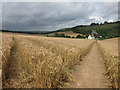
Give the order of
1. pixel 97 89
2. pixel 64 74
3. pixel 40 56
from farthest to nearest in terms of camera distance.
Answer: pixel 40 56, pixel 64 74, pixel 97 89

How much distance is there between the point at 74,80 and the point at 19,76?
2483 mm

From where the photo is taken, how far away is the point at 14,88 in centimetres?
433

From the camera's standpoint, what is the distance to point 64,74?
5555 mm

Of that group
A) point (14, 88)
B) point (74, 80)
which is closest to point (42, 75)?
point (14, 88)

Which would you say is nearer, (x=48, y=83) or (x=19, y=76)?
(x=48, y=83)

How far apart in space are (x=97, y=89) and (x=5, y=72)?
3971 mm

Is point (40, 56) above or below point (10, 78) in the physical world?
above

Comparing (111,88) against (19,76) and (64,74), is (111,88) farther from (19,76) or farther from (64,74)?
(19,76)

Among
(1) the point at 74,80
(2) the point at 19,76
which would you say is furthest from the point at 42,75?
(1) the point at 74,80

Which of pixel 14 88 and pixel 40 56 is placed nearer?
pixel 14 88

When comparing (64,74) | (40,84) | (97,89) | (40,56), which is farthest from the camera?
(40,56)

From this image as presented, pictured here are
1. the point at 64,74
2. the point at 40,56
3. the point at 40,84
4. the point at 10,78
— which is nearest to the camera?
the point at 40,84

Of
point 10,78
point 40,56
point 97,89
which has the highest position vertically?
point 40,56

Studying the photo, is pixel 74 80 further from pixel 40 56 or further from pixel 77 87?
pixel 40 56
